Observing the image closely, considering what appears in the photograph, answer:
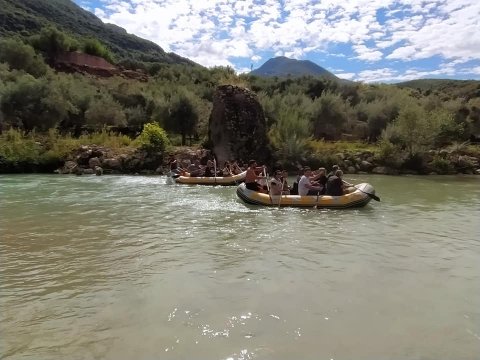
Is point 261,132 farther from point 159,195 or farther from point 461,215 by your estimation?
point 461,215

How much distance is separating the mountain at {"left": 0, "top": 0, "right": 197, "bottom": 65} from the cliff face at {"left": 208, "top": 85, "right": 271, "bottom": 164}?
5620 centimetres

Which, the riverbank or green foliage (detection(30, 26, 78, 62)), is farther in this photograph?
green foliage (detection(30, 26, 78, 62))

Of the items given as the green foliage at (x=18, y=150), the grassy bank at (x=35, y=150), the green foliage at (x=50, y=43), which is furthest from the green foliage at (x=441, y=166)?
the green foliage at (x=50, y=43)

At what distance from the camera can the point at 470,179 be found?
23.9 meters

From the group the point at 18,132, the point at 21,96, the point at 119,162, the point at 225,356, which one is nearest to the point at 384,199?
the point at 225,356

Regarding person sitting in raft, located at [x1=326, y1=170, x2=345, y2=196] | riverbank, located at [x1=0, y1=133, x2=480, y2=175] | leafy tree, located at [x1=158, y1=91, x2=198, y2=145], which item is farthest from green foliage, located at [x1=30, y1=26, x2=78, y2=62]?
person sitting in raft, located at [x1=326, y1=170, x2=345, y2=196]

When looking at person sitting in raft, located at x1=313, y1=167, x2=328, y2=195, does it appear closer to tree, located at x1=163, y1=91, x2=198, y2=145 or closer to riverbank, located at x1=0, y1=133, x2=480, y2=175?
riverbank, located at x1=0, y1=133, x2=480, y2=175

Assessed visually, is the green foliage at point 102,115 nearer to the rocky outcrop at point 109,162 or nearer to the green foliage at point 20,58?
the rocky outcrop at point 109,162

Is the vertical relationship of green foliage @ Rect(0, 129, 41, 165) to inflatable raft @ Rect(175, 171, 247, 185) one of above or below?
above

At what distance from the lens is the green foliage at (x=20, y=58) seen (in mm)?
45094

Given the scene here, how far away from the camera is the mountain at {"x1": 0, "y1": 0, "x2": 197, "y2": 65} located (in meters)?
74.2

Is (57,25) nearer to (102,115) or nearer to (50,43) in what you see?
(50,43)

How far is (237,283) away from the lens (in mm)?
7430

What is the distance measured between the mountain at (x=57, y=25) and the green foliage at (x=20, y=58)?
975 inches
